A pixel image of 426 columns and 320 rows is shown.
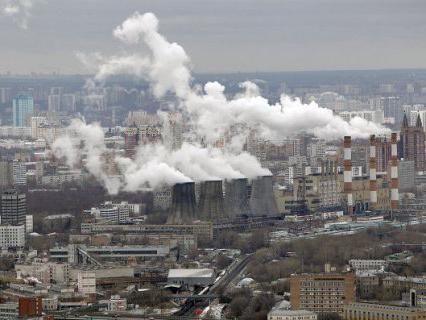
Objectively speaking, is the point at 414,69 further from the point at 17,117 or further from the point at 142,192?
the point at 142,192

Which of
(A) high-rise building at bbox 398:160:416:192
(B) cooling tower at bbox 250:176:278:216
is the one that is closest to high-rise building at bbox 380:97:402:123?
(A) high-rise building at bbox 398:160:416:192

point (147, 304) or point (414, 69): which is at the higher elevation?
point (414, 69)

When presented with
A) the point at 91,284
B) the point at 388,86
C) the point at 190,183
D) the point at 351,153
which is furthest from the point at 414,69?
the point at 91,284

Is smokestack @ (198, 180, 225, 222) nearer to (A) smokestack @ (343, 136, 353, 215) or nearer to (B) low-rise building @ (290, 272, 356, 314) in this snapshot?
(A) smokestack @ (343, 136, 353, 215)

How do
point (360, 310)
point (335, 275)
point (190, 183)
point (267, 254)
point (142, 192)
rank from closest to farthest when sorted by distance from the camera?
point (360, 310) → point (335, 275) → point (267, 254) → point (190, 183) → point (142, 192)

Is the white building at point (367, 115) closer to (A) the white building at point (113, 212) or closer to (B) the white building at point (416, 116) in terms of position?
(B) the white building at point (416, 116)

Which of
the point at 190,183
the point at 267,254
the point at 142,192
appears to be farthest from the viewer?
the point at 142,192
